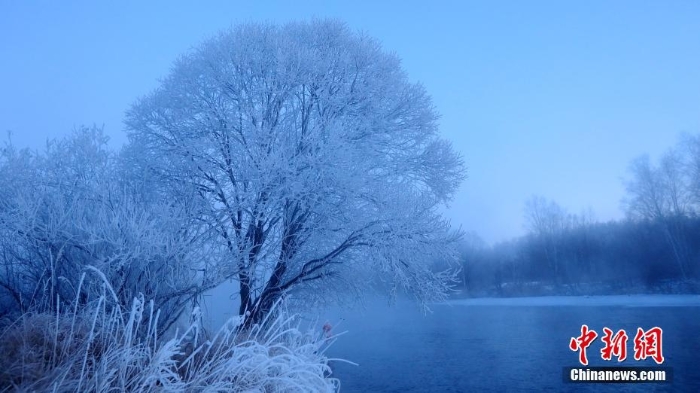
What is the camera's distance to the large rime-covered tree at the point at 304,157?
7844 millimetres

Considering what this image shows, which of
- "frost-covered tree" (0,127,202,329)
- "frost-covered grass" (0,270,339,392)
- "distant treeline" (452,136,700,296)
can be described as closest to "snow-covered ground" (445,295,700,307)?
"distant treeline" (452,136,700,296)

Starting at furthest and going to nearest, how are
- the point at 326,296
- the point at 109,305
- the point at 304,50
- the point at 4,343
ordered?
1. the point at 326,296
2. the point at 304,50
3. the point at 109,305
4. the point at 4,343

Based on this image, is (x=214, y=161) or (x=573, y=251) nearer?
(x=214, y=161)

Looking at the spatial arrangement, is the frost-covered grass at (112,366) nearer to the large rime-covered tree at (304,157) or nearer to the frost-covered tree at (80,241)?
the frost-covered tree at (80,241)

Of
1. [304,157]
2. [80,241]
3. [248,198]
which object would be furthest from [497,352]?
[80,241]

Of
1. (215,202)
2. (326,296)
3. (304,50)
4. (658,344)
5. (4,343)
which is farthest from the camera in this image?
(658,344)

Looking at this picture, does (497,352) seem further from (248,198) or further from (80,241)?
(80,241)

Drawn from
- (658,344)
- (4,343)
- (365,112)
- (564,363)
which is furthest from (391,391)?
(4,343)

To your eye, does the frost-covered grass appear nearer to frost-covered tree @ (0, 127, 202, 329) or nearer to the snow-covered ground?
frost-covered tree @ (0, 127, 202, 329)

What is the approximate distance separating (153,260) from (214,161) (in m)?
2.89

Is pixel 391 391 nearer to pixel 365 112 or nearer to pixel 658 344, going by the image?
pixel 365 112

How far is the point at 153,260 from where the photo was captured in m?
6.09

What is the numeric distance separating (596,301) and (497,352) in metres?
16.0

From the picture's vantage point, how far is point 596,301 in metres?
25.9
